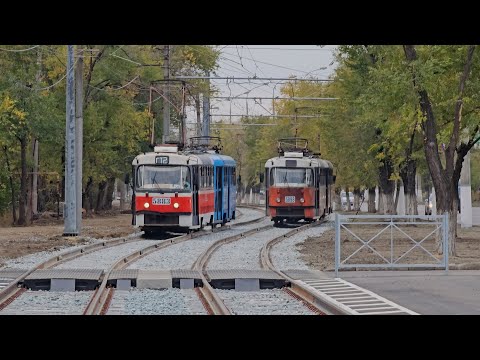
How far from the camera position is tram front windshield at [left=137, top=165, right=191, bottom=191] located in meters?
40.8

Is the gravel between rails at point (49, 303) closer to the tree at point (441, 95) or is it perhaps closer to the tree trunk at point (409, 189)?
the tree at point (441, 95)

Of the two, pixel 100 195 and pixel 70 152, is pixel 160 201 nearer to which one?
pixel 70 152

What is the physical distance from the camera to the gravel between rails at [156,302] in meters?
19.7

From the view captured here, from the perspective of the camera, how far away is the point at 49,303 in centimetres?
2097

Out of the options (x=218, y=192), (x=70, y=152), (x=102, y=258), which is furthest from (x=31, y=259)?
(x=218, y=192)

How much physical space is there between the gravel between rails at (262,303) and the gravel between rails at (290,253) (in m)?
5.39

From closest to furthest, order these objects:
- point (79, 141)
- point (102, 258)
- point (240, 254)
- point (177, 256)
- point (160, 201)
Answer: point (102, 258)
point (177, 256)
point (240, 254)
point (79, 141)
point (160, 201)

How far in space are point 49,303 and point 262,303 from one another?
378cm

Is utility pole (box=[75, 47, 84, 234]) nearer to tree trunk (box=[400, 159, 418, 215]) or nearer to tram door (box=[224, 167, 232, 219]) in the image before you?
tram door (box=[224, 167, 232, 219])

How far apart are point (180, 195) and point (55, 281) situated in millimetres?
16859

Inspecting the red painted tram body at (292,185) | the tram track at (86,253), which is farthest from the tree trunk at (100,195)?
the tram track at (86,253)

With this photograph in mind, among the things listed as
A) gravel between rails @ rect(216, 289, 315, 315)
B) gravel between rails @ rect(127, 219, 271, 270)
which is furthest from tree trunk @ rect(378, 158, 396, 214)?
gravel between rails @ rect(216, 289, 315, 315)
